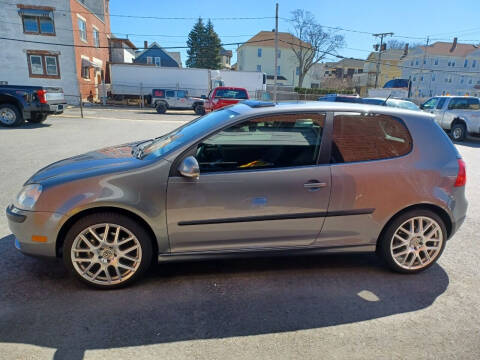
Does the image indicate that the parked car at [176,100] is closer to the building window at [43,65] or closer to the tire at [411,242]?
the building window at [43,65]

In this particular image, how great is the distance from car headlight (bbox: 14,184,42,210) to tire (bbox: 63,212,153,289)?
387 mm

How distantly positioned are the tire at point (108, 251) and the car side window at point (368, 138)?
186cm

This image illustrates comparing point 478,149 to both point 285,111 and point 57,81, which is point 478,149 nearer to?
point 285,111

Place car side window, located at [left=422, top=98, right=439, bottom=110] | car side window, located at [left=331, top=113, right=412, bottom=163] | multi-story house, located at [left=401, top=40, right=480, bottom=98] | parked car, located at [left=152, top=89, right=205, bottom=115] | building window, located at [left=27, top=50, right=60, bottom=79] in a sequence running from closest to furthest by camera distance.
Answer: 1. car side window, located at [left=331, top=113, right=412, bottom=163]
2. car side window, located at [left=422, top=98, right=439, bottom=110]
3. parked car, located at [left=152, top=89, right=205, bottom=115]
4. building window, located at [left=27, top=50, right=60, bottom=79]
5. multi-story house, located at [left=401, top=40, right=480, bottom=98]

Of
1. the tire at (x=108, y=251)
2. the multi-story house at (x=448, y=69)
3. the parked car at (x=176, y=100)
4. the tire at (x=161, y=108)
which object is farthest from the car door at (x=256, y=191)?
the multi-story house at (x=448, y=69)

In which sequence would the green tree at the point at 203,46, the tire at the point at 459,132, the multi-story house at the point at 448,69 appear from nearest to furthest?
the tire at the point at 459,132, the green tree at the point at 203,46, the multi-story house at the point at 448,69

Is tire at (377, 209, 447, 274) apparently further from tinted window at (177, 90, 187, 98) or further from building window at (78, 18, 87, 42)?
building window at (78, 18, 87, 42)

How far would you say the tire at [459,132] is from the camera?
13.2 m

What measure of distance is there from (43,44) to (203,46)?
32472 millimetres

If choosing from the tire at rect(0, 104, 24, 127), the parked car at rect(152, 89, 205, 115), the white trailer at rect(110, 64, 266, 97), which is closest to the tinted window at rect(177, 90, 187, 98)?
the parked car at rect(152, 89, 205, 115)

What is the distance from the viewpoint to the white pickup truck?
1292 cm

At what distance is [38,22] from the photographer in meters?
24.6

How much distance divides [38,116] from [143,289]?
42.5ft

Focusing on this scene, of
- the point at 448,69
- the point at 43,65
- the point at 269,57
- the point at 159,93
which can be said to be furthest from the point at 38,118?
the point at 448,69
